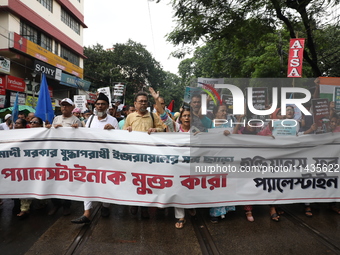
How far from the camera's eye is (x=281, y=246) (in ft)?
10.2

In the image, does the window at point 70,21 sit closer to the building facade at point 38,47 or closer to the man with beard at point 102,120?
the building facade at point 38,47

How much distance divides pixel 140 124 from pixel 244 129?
5.32 ft

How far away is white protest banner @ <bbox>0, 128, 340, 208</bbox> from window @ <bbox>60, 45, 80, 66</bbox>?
22.0 metres

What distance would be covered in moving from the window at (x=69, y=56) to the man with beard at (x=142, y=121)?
22.2m

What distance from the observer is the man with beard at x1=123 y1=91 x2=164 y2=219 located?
4.00 m

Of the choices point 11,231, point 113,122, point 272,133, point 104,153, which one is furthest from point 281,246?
point 11,231

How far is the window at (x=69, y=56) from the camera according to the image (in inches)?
931

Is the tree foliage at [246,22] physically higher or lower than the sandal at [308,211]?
higher

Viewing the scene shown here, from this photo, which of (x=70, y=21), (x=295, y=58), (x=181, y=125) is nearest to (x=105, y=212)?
(x=181, y=125)

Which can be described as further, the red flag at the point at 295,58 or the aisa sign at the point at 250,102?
the red flag at the point at 295,58

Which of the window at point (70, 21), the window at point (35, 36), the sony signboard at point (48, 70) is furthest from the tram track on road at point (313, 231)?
the window at point (70, 21)

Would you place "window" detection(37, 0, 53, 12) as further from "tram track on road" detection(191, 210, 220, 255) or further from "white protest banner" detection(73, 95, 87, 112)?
"tram track on road" detection(191, 210, 220, 255)

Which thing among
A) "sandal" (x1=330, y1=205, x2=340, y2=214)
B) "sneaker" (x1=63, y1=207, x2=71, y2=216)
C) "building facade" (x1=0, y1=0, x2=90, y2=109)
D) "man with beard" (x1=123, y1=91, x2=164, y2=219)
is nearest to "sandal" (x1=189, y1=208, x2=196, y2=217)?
"man with beard" (x1=123, y1=91, x2=164, y2=219)

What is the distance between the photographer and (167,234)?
341 cm
